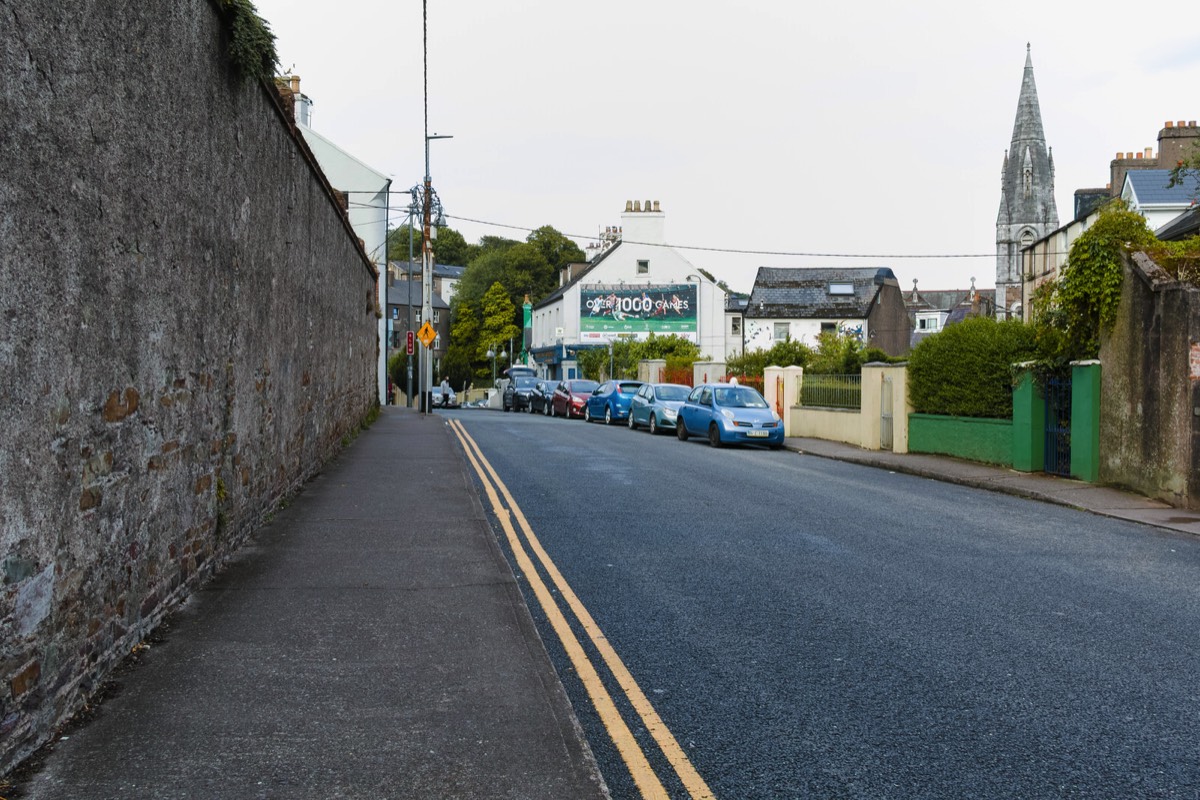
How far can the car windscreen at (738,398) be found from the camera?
24031mm

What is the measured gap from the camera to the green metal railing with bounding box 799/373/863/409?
23.4m

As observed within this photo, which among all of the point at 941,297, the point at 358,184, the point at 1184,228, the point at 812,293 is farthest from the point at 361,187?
the point at 941,297

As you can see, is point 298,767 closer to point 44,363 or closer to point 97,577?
point 97,577

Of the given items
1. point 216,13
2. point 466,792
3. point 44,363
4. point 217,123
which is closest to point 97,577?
point 44,363

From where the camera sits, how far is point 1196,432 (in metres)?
12.4

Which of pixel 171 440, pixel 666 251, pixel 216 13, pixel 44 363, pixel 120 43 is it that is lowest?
pixel 171 440

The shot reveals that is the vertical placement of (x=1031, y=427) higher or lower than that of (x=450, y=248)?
lower

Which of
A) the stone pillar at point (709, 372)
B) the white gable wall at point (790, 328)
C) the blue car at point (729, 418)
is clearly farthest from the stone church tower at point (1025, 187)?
the blue car at point (729, 418)

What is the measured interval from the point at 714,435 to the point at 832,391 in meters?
3.62

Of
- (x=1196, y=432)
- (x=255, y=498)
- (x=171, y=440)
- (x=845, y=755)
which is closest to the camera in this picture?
(x=845, y=755)

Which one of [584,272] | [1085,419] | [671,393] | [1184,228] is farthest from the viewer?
[584,272]

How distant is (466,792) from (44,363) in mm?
2355

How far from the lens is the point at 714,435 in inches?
927

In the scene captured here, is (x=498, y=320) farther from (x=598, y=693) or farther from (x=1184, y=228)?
(x=598, y=693)
